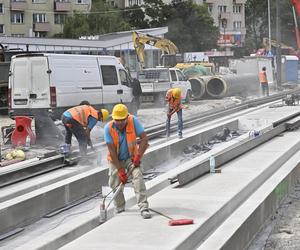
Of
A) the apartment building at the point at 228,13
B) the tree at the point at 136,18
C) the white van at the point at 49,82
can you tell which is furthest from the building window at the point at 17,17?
the white van at the point at 49,82

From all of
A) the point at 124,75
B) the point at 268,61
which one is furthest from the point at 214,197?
the point at 268,61

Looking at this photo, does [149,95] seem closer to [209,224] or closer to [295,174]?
[295,174]

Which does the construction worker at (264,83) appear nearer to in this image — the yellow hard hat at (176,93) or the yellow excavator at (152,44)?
the yellow excavator at (152,44)

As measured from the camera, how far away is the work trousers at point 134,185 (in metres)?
7.60

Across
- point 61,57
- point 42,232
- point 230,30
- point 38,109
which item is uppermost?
point 230,30

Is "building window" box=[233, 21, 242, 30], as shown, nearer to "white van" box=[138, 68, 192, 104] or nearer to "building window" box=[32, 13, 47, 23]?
"building window" box=[32, 13, 47, 23]

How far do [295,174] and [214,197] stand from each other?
3.00 metres

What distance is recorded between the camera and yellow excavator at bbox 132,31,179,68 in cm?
3256

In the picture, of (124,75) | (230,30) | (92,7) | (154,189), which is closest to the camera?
(154,189)

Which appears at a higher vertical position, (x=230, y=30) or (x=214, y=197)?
(x=230, y=30)

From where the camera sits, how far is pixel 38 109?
58.6 feet

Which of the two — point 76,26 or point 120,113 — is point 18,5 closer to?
point 76,26

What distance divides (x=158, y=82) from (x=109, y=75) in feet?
24.0

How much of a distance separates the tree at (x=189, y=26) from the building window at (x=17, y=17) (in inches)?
765
